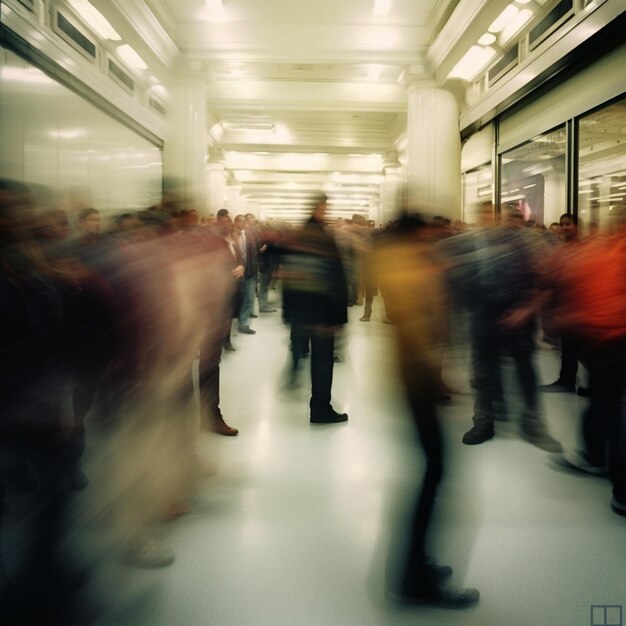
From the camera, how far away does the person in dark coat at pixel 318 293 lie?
369 cm

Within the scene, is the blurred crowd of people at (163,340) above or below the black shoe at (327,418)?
above

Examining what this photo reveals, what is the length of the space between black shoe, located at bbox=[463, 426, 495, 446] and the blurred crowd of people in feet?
1.46

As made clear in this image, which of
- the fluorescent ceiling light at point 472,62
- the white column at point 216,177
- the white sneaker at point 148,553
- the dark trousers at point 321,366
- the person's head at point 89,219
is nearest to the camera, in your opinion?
the white sneaker at point 148,553

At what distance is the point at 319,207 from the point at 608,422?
6.90 ft

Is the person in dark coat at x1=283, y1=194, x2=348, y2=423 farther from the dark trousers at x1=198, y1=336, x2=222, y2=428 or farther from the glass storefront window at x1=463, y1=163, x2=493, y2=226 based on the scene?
the glass storefront window at x1=463, y1=163, x2=493, y2=226

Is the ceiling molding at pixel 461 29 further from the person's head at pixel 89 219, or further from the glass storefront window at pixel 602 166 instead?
the person's head at pixel 89 219

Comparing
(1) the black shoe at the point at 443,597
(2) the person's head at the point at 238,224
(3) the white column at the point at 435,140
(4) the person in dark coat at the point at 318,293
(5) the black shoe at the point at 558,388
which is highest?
(3) the white column at the point at 435,140

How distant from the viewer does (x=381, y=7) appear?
25.6 ft

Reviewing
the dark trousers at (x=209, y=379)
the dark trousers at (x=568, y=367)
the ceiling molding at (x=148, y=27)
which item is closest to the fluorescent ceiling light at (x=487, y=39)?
the ceiling molding at (x=148, y=27)

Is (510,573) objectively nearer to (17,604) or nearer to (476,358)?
(476,358)

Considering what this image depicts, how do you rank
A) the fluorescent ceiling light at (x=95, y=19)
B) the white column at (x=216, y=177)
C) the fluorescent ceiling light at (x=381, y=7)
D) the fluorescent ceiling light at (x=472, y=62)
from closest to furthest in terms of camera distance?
1. the fluorescent ceiling light at (x=95, y=19)
2. the fluorescent ceiling light at (x=381, y=7)
3. the fluorescent ceiling light at (x=472, y=62)
4. the white column at (x=216, y=177)

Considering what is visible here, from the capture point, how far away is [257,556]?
7.51 ft

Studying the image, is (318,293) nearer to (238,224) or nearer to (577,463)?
(577,463)

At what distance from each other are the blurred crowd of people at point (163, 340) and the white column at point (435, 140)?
6.96 meters
